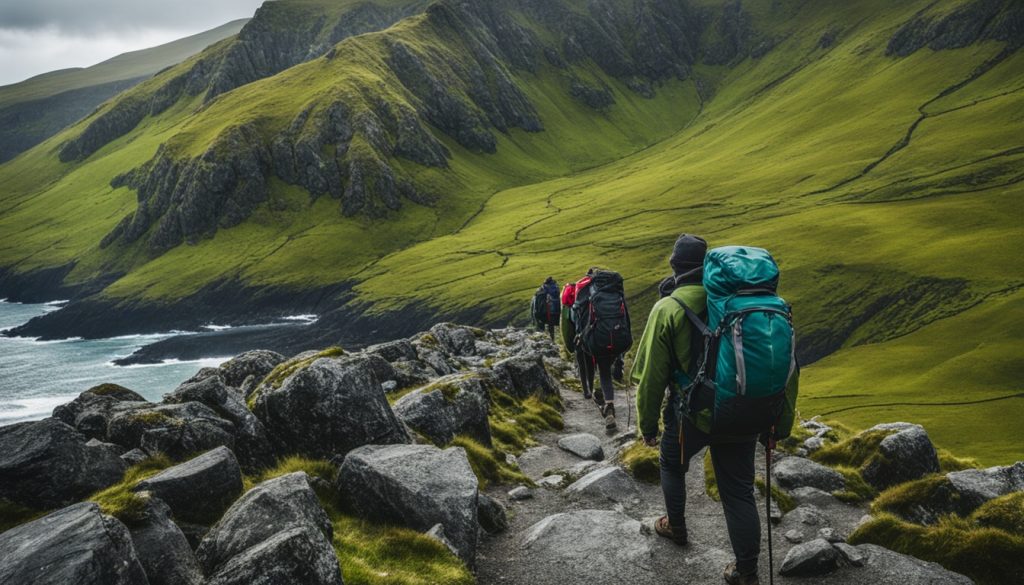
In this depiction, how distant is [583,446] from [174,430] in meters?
12.4

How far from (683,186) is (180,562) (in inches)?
7274

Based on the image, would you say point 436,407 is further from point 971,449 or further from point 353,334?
point 353,334

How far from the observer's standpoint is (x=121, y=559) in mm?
6973

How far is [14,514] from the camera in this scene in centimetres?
930

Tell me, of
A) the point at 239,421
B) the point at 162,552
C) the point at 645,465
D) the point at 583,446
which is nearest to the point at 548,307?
the point at 583,446

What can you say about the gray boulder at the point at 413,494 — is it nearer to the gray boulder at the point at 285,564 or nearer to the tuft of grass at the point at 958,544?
the gray boulder at the point at 285,564

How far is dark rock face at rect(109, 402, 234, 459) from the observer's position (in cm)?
1205

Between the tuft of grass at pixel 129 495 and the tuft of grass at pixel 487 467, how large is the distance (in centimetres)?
712

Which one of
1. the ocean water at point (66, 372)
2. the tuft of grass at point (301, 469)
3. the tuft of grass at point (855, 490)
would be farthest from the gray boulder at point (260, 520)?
the ocean water at point (66, 372)

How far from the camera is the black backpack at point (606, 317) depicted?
66.0 ft

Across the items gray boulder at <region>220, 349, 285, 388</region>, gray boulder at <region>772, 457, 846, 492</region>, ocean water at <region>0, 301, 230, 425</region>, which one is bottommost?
ocean water at <region>0, 301, 230, 425</region>

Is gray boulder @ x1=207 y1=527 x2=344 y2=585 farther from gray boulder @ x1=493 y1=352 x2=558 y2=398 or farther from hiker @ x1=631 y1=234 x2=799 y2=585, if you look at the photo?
gray boulder @ x1=493 y1=352 x2=558 y2=398

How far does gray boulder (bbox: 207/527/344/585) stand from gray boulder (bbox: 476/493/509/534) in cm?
506

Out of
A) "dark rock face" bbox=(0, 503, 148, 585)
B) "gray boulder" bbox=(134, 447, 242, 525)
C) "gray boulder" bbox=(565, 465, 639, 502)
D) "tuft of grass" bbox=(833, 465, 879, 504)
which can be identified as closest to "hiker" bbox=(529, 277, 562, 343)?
"gray boulder" bbox=(565, 465, 639, 502)
